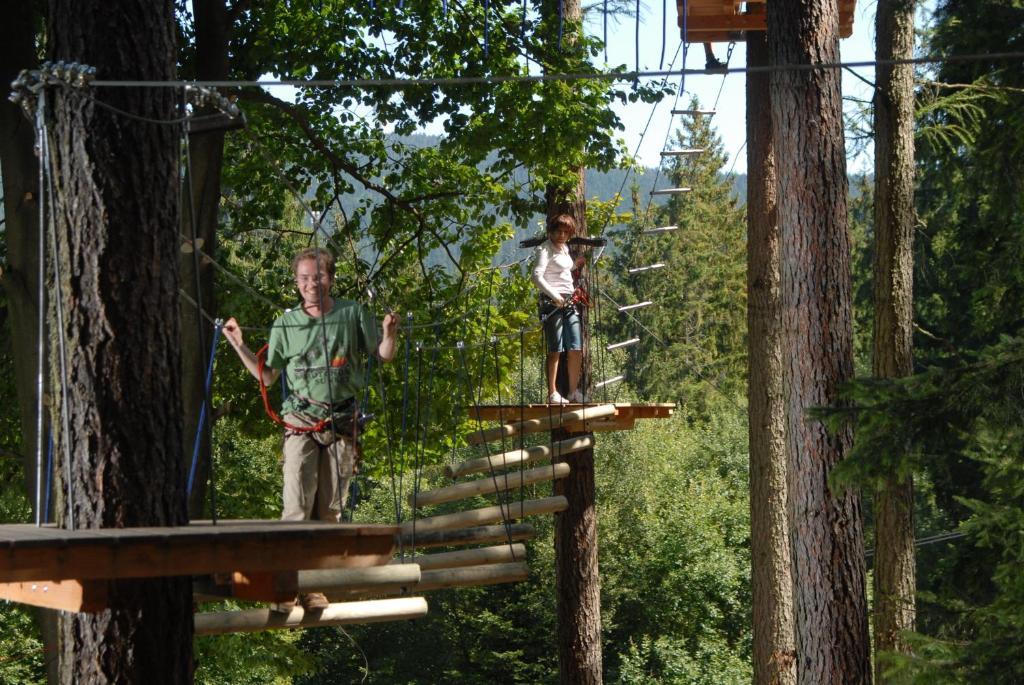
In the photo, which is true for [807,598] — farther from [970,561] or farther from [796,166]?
[970,561]


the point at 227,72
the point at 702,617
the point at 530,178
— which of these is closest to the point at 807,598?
the point at 227,72

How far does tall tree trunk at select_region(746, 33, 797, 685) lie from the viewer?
353 inches

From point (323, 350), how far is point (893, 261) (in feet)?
18.0

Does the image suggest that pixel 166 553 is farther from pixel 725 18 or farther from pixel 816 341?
pixel 725 18

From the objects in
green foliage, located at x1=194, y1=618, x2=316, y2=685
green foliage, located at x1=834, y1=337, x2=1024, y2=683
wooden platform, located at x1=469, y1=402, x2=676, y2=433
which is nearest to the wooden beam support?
green foliage, located at x1=834, y1=337, x2=1024, y2=683

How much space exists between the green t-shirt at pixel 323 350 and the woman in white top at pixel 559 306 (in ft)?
11.0

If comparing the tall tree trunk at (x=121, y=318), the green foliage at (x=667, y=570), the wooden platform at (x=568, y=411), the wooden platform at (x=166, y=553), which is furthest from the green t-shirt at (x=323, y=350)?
the green foliage at (x=667, y=570)

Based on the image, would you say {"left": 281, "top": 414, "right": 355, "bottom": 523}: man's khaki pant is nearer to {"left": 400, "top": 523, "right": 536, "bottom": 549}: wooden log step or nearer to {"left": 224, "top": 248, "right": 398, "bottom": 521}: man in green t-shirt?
{"left": 224, "top": 248, "right": 398, "bottom": 521}: man in green t-shirt

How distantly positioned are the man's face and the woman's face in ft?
11.9

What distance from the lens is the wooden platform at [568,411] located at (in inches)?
305

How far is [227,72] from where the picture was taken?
858cm

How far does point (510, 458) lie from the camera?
6.94 meters

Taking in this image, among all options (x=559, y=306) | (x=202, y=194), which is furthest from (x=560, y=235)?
(x=202, y=194)

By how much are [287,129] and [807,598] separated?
588 cm
